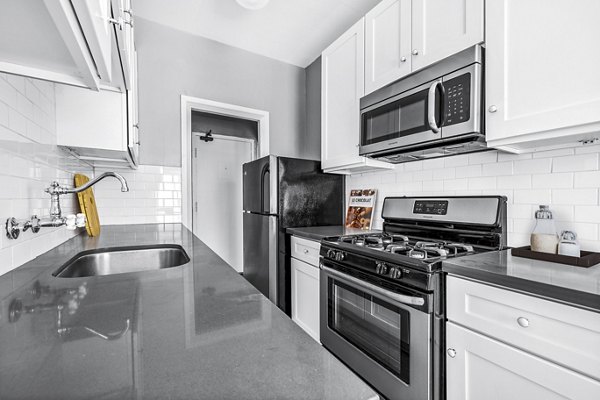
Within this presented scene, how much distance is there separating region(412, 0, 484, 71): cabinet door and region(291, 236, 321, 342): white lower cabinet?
128 centimetres

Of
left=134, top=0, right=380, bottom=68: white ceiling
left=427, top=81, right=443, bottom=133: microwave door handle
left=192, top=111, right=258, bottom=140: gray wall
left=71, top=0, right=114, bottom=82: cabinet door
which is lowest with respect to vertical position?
left=71, top=0, right=114, bottom=82: cabinet door

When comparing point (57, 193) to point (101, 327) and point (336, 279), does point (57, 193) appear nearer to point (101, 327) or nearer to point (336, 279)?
point (101, 327)

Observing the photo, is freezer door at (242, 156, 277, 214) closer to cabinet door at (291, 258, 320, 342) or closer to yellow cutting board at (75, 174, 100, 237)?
cabinet door at (291, 258, 320, 342)

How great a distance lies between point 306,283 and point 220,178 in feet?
8.08

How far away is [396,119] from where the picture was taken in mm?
1724

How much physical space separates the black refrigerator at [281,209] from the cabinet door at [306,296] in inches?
4.0

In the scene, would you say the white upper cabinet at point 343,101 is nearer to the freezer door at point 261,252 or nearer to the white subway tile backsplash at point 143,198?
the white subway tile backsplash at point 143,198

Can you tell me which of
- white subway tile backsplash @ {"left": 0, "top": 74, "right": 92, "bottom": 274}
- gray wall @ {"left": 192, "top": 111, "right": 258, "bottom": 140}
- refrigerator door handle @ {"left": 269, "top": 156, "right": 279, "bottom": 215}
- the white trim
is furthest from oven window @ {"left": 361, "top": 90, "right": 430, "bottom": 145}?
gray wall @ {"left": 192, "top": 111, "right": 258, "bottom": 140}

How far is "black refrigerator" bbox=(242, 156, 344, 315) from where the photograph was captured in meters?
2.35

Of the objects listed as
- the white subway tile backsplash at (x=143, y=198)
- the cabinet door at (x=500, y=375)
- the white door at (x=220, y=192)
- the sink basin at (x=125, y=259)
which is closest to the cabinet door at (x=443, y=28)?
the white subway tile backsplash at (x=143, y=198)

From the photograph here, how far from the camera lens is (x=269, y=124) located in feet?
10.4

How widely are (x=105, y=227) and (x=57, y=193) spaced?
3.92ft

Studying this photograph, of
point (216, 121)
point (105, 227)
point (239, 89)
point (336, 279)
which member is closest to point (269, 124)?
point (239, 89)

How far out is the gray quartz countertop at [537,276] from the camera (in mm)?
802
